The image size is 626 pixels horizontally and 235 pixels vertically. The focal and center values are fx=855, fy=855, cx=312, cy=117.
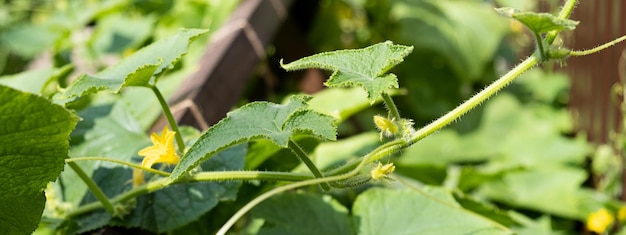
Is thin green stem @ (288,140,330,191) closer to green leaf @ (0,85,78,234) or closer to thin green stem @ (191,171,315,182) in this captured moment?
thin green stem @ (191,171,315,182)

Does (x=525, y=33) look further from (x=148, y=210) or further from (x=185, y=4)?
(x=148, y=210)

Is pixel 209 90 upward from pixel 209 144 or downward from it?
downward

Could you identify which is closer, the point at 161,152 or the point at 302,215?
the point at 161,152

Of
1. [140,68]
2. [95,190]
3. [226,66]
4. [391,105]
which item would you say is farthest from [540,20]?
[226,66]

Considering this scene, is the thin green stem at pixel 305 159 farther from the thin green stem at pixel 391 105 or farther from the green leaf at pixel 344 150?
the green leaf at pixel 344 150

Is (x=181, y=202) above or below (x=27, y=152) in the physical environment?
below

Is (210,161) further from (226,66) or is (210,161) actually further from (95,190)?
(226,66)

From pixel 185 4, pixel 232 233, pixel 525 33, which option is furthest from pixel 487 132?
pixel 232 233
